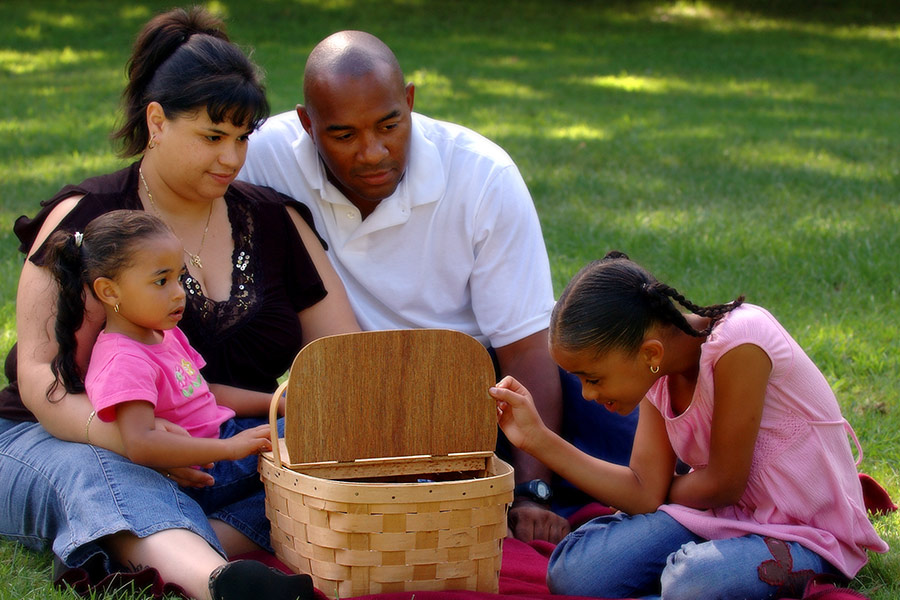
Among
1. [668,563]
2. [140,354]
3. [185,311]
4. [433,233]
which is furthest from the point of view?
[433,233]

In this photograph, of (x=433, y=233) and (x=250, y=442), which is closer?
(x=250, y=442)

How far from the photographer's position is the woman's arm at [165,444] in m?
2.73

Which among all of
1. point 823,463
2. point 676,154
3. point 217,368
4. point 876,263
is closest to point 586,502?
point 823,463

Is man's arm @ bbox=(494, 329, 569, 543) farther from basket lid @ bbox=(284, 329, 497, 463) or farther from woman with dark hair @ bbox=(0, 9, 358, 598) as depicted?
basket lid @ bbox=(284, 329, 497, 463)

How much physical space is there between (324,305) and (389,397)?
2.66 feet

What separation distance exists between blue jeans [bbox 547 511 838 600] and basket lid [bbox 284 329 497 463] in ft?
1.30

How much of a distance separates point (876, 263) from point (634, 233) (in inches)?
51.9

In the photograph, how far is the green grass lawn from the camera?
5.16 m

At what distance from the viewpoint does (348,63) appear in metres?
3.35

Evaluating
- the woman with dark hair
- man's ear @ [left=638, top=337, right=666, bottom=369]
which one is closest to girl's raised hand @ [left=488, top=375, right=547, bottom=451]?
man's ear @ [left=638, top=337, right=666, bottom=369]

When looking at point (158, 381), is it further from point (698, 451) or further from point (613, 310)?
point (698, 451)

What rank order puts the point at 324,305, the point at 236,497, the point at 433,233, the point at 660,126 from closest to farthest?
the point at 236,497 < the point at 324,305 < the point at 433,233 < the point at 660,126

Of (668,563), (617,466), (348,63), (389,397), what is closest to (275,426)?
(389,397)

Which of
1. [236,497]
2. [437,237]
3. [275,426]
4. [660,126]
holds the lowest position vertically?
[660,126]
